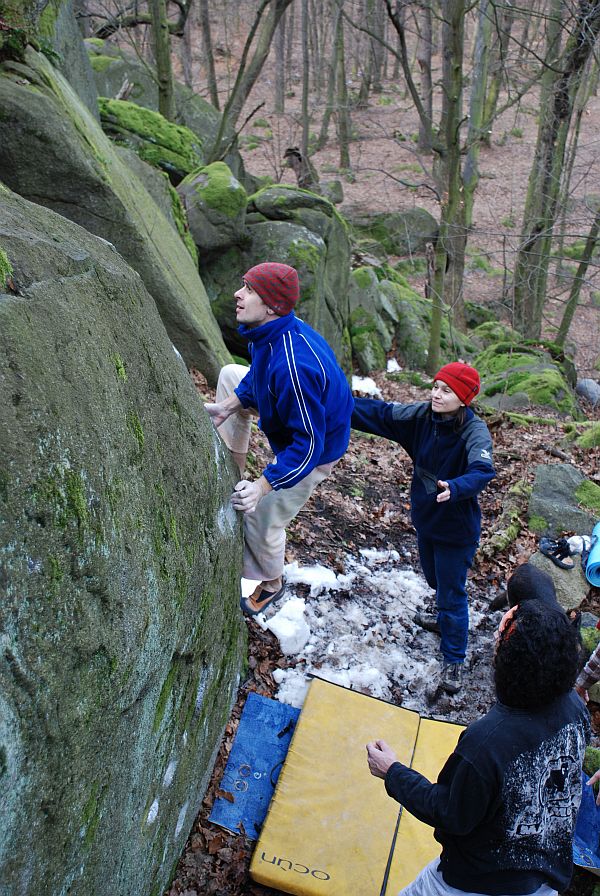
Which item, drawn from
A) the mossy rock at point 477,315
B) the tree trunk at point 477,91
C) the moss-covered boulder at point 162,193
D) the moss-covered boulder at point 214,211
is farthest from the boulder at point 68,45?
the mossy rock at point 477,315

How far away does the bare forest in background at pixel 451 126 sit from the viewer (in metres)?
12.7

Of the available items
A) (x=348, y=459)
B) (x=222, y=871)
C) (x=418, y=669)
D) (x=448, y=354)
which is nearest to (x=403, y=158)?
(x=448, y=354)

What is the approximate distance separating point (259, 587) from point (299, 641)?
2.00ft

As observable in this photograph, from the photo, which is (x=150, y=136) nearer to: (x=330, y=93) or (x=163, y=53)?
(x=163, y=53)

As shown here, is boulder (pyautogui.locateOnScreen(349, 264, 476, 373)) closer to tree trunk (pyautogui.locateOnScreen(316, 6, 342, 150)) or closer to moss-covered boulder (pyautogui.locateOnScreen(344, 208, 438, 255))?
moss-covered boulder (pyautogui.locateOnScreen(344, 208, 438, 255))

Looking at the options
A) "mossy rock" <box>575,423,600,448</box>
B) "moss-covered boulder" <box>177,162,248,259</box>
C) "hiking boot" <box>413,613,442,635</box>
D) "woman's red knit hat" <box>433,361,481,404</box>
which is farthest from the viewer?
"moss-covered boulder" <box>177,162,248,259</box>

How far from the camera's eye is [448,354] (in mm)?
15609

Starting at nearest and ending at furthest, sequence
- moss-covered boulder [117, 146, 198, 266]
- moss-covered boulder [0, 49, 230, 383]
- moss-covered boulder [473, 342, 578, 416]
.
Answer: moss-covered boulder [0, 49, 230, 383] → moss-covered boulder [117, 146, 198, 266] → moss-covered boulder [473, 342, 578, 416]

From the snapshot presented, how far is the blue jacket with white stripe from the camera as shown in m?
3.55

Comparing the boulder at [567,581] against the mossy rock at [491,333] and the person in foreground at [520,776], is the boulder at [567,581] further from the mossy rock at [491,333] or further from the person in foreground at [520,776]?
the mossy rock at [491,333]

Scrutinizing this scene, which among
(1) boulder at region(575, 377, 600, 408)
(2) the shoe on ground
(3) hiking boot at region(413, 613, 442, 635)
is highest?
(2) the shoe on ground

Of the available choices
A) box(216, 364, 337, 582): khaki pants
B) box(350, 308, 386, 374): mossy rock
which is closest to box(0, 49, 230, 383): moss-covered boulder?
box(216, 364, 337, 582): khaki pants

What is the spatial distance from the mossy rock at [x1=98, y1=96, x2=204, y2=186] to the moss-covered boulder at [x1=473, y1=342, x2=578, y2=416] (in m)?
7.26

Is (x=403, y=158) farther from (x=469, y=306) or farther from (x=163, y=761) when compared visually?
(x=163, y=761)
